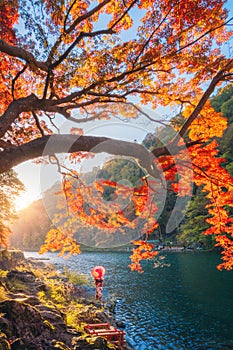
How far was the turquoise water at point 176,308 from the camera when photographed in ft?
38.7

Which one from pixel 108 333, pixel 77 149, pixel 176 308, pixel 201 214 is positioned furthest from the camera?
pixel 201 214

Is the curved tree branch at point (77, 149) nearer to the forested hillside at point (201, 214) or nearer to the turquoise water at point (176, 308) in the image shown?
the turquoise water at point (176, 308)

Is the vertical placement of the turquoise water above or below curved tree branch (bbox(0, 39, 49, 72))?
below

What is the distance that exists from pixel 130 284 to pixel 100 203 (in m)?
17.1

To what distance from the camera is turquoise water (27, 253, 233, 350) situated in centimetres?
1179

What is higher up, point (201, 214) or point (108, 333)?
point (201, 214)

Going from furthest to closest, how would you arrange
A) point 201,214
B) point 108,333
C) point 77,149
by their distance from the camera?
point 201,214, point 108,333, point 77,149

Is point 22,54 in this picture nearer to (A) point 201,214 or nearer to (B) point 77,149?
(B) point 77,149

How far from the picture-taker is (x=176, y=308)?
53.1ft

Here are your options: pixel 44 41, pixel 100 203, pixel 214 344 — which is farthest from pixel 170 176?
pixel 214 344

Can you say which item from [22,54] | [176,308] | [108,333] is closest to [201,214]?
[176,308]

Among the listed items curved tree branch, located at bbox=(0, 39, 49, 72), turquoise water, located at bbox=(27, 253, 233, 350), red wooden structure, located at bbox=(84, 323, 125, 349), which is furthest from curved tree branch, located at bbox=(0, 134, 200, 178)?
turquoise water, located at bbox=(27, 253, 233, 350)

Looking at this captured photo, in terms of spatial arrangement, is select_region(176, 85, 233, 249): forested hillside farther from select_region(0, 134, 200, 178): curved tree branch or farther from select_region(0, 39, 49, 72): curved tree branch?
select_region(0, 39, 49, 72): curved tree branch

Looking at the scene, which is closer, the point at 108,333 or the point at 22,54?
the point at 22,54
